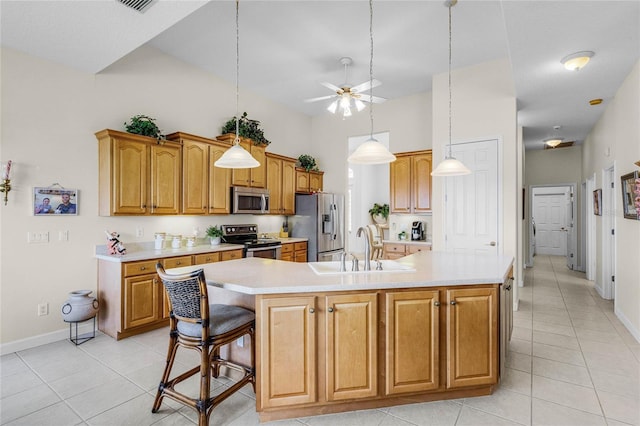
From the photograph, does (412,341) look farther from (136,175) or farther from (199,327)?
(136,175)

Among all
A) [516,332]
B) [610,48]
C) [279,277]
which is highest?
[610,48]

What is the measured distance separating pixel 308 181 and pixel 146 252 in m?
3.43

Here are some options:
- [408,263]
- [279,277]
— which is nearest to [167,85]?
[279,277]

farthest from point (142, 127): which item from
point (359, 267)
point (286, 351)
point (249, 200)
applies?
point (286, 351)

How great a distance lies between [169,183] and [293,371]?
120 inches

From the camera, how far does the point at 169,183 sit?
4.12m

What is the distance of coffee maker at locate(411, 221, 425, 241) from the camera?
5.52 meters

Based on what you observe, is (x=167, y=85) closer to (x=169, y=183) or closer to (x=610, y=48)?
(x=169, y=183)

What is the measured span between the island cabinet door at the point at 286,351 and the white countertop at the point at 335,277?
9 cm

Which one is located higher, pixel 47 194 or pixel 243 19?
pixel 243 19

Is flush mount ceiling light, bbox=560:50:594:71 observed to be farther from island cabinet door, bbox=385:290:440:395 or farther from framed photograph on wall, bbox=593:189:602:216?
framed photograph on wall, bbox=593:189:602:216

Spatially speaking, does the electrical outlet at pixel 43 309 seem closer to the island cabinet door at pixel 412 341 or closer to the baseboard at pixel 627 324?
the island cabinet door at pixel 412 341

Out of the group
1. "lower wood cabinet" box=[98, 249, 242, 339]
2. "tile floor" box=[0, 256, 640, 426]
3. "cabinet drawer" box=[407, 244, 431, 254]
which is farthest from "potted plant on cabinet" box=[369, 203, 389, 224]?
"lower wood cabinet" box=[98, 249, 242, 339]

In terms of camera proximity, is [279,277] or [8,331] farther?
[8,331]
